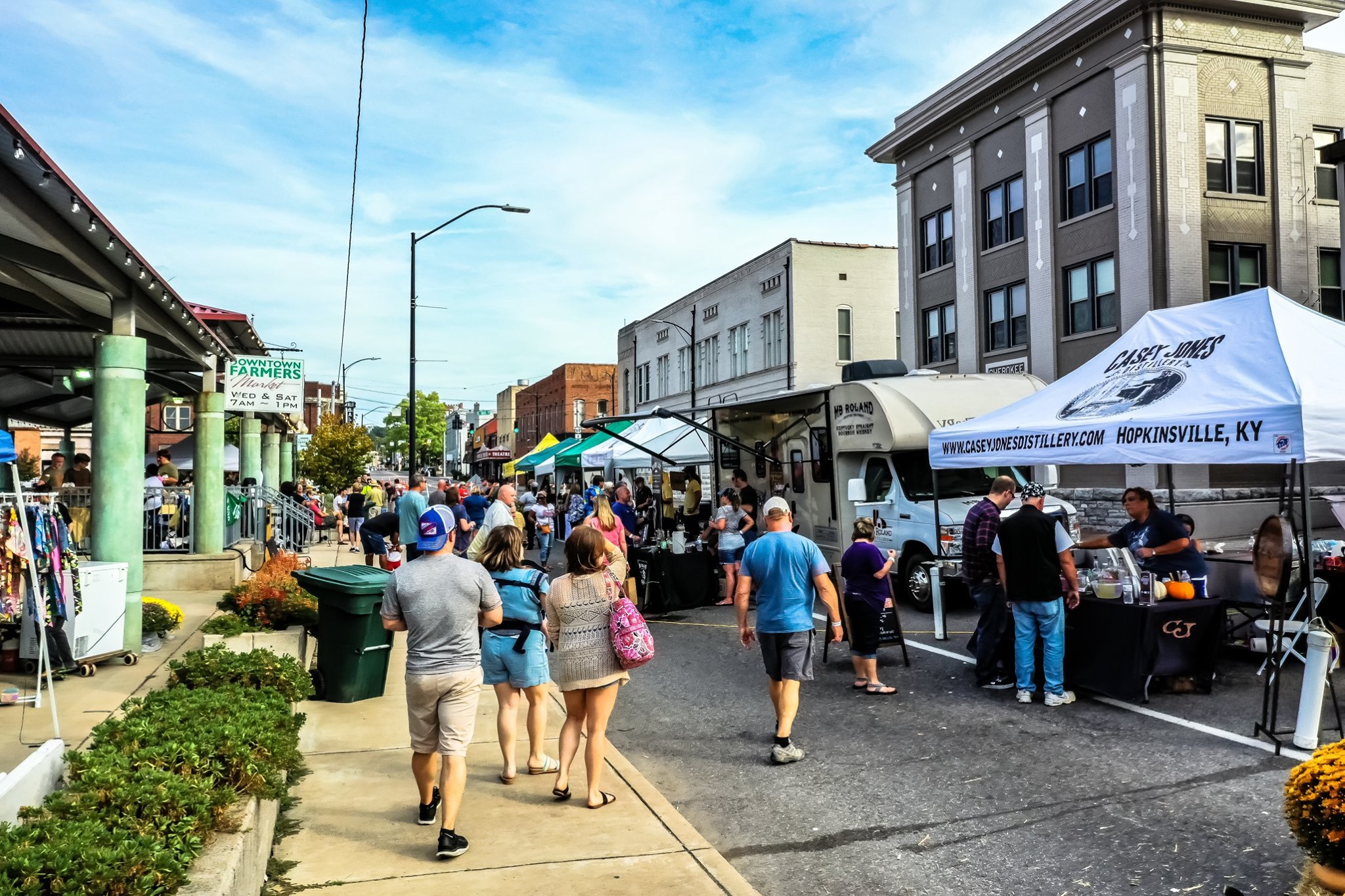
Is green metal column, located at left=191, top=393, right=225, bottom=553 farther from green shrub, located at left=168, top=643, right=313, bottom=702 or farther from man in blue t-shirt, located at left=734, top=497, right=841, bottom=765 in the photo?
man in blue t-shirt, located at left=734, top=497, right=841, bottom=765

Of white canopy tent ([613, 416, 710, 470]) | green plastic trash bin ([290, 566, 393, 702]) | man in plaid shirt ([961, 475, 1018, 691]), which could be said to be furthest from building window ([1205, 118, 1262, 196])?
green plastic trash bin ([290, 566, 393, 702])

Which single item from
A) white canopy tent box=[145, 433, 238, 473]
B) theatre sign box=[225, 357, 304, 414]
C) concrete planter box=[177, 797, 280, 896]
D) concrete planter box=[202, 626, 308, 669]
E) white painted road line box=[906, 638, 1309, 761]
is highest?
theatre sign box=[225, 357, 304, 414]

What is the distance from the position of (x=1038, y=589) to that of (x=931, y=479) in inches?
227

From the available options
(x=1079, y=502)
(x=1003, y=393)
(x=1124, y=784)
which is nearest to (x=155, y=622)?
(x=1124, y=784)

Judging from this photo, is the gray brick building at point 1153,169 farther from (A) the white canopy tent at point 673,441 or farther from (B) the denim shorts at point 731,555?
(B) the denim shorts at point 731,555

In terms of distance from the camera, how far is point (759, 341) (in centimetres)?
3812

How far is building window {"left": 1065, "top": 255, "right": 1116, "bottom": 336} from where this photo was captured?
75.5 ft

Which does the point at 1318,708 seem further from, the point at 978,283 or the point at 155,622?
the point at 978,283

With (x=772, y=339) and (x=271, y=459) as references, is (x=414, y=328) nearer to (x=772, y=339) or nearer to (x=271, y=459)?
(x=271, y=459)

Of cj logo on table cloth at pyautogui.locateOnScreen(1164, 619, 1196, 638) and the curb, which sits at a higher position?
cj logo on table cloth at pyautogui.locateOnScreen(1164, 619, 1196, 638)

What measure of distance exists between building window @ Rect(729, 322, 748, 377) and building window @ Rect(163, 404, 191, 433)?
1959cm

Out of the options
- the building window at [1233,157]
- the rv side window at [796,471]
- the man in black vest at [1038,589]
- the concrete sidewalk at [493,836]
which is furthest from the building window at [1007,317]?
the concrete sidewalk at [493,836]

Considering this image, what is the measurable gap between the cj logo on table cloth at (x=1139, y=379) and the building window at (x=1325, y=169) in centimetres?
1673

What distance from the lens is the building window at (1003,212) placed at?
25.8 meters
